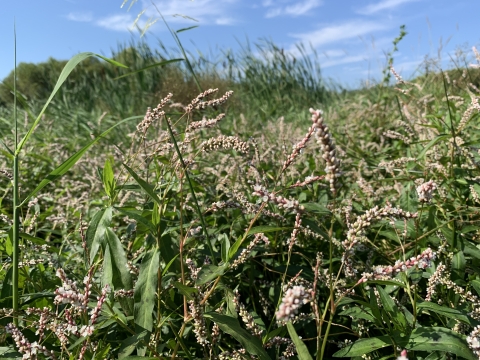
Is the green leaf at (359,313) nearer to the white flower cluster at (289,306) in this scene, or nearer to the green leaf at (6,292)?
the white flower cluster at (289,306)

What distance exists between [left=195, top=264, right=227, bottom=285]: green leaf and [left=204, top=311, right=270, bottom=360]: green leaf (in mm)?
96

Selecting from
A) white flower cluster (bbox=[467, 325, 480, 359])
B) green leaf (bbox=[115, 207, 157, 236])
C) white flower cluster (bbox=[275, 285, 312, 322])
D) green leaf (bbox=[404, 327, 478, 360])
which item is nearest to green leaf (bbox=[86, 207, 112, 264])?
green leaf (bbox=[115, 207, 157, 236])

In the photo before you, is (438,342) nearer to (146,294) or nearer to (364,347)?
(364,347)

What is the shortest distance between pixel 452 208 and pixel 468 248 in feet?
1.48

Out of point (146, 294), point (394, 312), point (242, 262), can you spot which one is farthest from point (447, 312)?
point (146, 294)

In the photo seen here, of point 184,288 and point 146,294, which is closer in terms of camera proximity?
point 184,288

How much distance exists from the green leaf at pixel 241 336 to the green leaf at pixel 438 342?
40cm

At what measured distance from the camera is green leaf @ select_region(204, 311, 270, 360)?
46.2 inches

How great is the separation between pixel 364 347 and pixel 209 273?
1.56 ft

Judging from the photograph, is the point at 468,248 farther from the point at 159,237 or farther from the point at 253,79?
the point at 253,79

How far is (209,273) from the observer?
4.40 feet

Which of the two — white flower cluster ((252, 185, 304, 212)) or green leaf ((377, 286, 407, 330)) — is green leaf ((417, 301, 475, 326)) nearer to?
green leaf ((377, 286, 407, 330))

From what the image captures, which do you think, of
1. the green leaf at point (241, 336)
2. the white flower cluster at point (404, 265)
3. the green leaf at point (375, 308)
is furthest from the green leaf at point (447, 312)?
the green leaf at point (241, 336)

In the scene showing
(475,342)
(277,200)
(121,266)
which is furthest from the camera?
(121,266)
